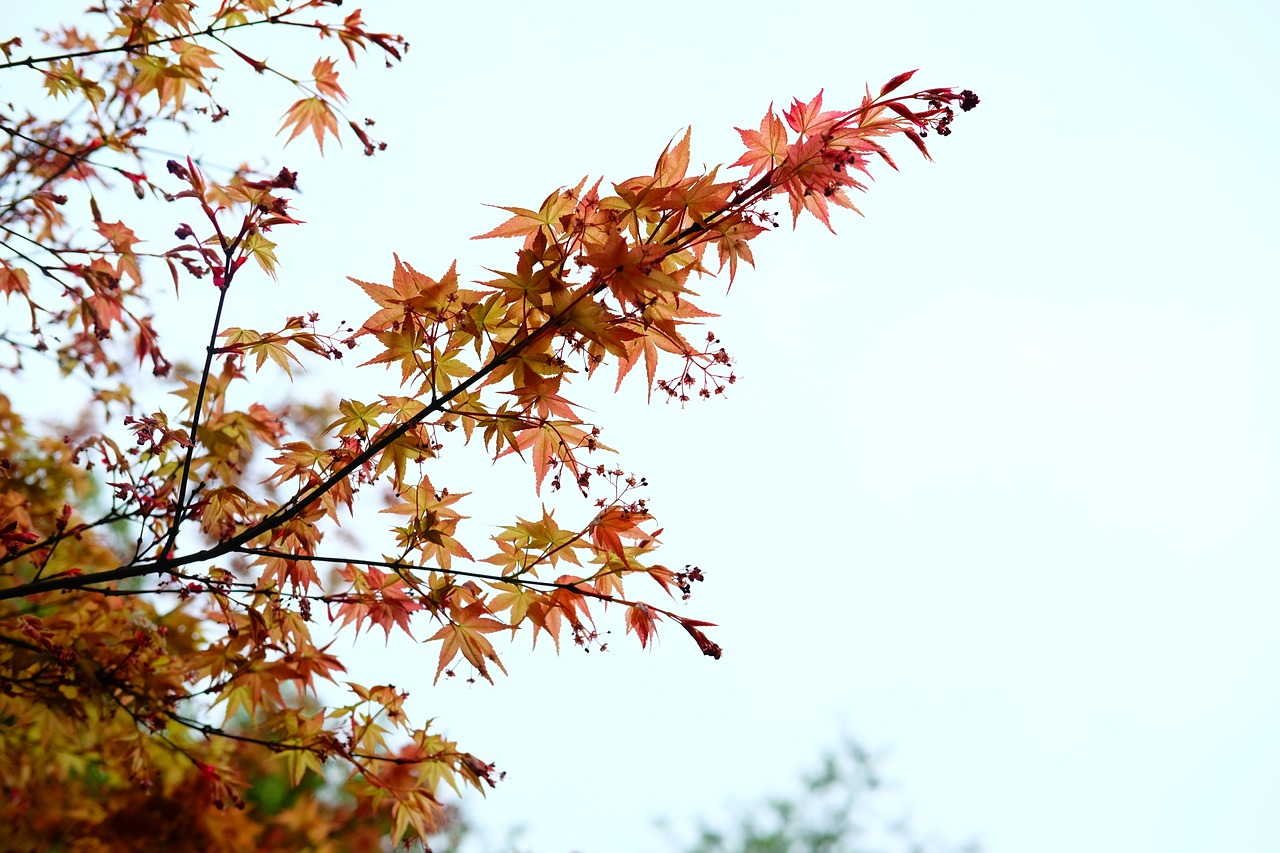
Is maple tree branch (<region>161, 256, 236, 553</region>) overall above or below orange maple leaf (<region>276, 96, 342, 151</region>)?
below

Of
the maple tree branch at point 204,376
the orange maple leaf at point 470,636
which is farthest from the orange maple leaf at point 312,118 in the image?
the orange maple leaf at point 470,636

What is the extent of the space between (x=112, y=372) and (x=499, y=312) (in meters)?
1.47

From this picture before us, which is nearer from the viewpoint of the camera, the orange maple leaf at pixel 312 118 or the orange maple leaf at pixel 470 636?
the orange maple leaf at pixel 470 636

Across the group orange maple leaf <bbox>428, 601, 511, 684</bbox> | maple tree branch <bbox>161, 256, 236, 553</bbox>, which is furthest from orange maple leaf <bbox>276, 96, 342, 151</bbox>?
orange maple leaf <bbox>428, 601, 511, 684</bbox>

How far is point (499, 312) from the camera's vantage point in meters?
1.41

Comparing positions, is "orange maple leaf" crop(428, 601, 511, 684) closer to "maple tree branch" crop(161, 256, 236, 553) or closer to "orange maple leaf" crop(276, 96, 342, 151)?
"maple tree branch" crop(161, 256, 236, 553)

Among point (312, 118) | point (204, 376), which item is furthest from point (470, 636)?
point (312, 118)

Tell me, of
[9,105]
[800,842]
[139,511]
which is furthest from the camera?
[800,842]

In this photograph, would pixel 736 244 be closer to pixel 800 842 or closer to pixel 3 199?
pixel 3 199

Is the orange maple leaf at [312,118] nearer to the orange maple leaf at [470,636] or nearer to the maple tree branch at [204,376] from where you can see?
the maple tree branch at [204,376]

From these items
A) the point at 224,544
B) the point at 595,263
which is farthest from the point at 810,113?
the point at 224,544

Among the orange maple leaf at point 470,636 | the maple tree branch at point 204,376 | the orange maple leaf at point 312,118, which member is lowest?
the orange maple leaf at point 470,636

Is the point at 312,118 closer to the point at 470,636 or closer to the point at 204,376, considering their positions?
the point at 204,376

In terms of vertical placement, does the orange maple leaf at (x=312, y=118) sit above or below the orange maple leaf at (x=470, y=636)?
above
